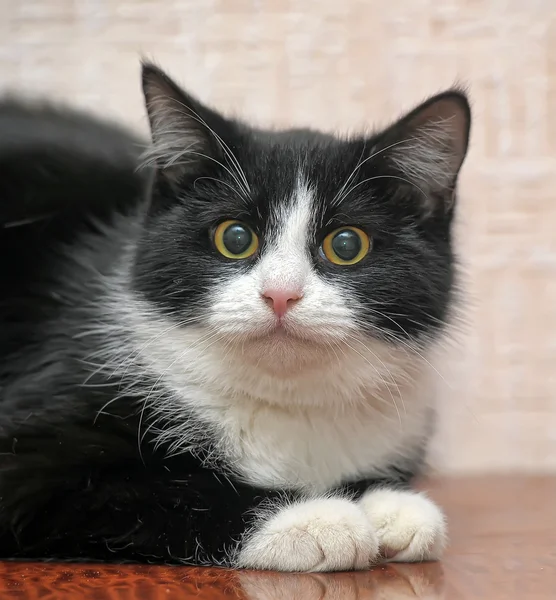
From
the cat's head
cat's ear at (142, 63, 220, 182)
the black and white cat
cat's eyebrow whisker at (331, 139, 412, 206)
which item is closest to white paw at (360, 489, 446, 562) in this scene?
the black and white cat

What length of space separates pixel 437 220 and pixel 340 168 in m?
0.19

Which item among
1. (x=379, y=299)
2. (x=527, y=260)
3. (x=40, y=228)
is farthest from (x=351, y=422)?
(x=527, y=260)

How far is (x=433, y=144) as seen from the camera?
115cm

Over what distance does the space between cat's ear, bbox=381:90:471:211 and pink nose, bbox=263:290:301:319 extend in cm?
31

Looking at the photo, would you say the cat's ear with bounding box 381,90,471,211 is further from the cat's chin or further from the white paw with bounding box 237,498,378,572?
the white paw with bounding box 237,498,378,572

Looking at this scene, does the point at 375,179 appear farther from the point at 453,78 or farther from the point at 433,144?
the point at 453,78

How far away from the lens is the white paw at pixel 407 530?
983 millimetres

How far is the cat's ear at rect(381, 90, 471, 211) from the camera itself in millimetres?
1123

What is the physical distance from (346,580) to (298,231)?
474 millimetres

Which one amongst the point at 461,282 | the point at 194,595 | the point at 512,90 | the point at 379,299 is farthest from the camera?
the point at 512,90

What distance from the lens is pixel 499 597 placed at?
2.67ft

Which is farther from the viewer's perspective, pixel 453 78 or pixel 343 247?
pixel 453 78

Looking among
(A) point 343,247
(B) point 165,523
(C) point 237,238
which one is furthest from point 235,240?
(B) point 165,523

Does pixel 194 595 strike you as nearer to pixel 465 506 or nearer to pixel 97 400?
pixel 97 400
